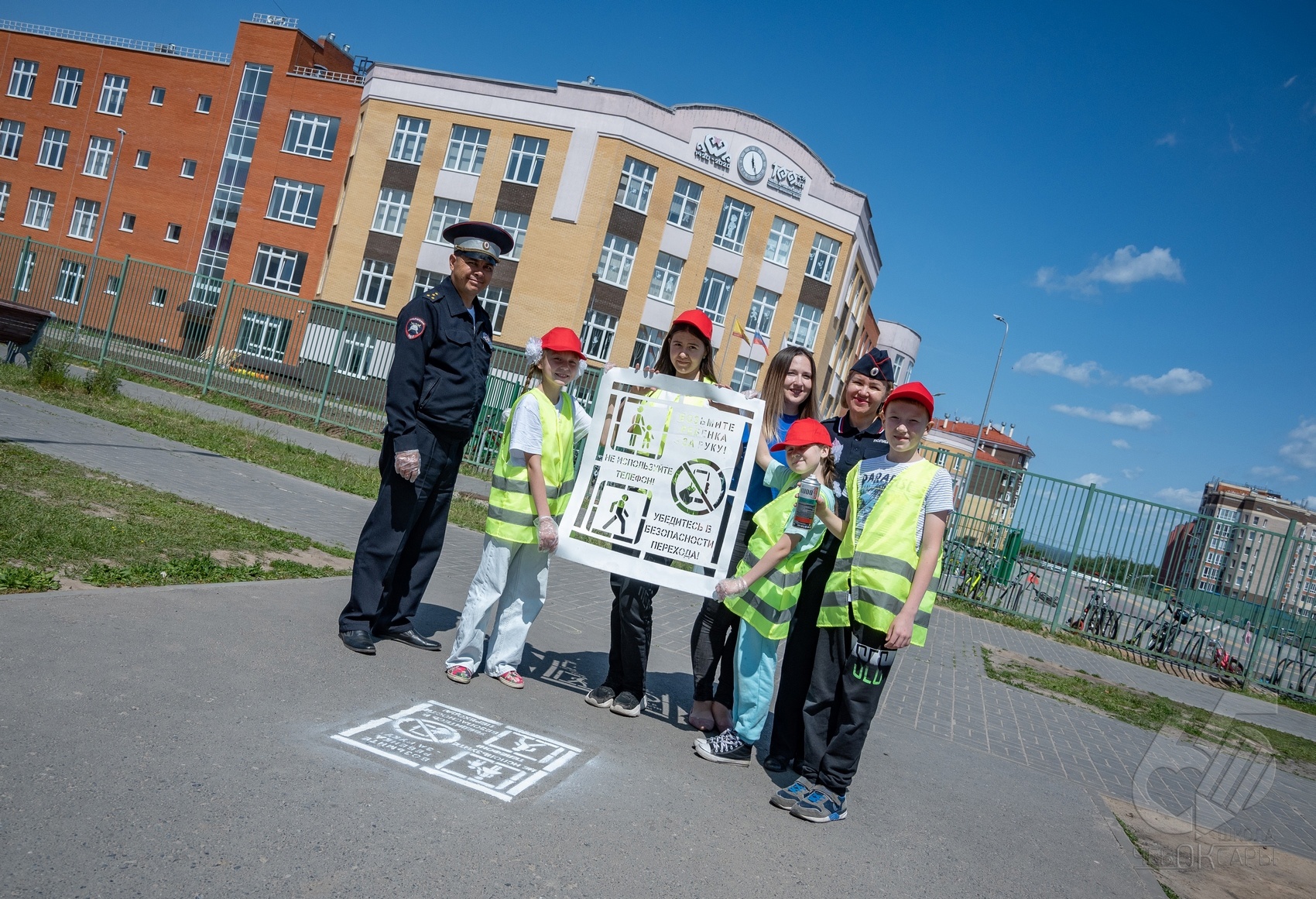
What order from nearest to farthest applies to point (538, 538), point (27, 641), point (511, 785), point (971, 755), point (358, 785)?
Result: point (358, 785), point (511, 785), point (27, 641), point (538, 538), point (971, 755)

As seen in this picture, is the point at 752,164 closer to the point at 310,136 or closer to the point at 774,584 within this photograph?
the point at 310,136

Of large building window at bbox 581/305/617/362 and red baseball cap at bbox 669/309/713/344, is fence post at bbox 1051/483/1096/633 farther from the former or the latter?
large building window at bbox 581/305/617/362

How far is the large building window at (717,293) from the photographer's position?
131ft

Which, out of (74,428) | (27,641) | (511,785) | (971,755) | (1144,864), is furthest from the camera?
(74,428)

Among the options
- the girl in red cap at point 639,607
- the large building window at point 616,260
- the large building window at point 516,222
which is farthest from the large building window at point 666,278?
the girl in red cap at point 639,607

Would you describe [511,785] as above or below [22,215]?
below

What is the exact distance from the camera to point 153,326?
70.6 feet

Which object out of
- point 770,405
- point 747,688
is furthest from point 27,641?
point 770,405

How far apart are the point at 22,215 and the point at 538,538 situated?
61310 mm

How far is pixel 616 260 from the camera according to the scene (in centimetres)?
3806

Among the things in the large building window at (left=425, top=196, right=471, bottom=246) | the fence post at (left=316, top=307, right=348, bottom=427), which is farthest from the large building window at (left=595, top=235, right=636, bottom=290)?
the fence post at (left=316, top=307, right=348, bottom=427)

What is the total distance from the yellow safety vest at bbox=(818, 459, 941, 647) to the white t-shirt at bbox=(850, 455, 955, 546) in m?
0.03

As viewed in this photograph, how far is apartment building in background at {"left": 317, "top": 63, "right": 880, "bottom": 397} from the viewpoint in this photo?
122ft

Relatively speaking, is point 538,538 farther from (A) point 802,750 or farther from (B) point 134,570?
(B) point 134,570
